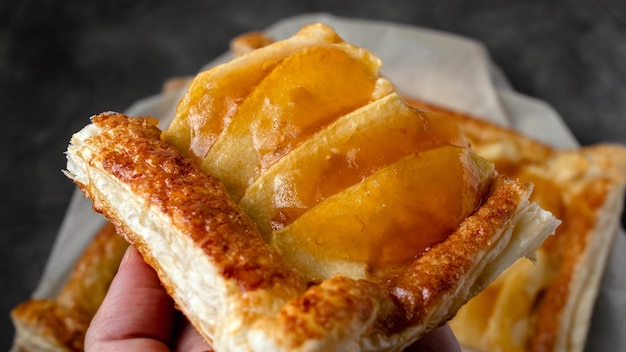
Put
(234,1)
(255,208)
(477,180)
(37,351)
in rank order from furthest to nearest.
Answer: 1. (234,1)
2. (37,351)
3. (477,180)
4. (255,208)

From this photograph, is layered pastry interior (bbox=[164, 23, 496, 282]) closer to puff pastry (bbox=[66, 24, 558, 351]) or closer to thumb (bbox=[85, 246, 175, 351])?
puff pastry (bbox=[66, 24, 558, 351])

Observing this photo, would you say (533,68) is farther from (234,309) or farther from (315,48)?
(234,309)

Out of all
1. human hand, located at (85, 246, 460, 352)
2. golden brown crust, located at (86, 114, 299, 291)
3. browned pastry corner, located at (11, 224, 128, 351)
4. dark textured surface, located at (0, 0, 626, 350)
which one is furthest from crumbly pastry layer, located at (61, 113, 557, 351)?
dark textured surface, located at (0, 0, 626, 350)

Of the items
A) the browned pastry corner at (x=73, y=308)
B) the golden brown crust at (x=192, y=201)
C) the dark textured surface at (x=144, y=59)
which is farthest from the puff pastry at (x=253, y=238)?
the dark textured surface at (x=144, y=59)

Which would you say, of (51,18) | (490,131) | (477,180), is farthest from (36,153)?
(477,180)

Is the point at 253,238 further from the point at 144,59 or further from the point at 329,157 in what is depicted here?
the point at 144,59

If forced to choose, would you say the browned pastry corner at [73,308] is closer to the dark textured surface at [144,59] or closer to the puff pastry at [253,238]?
the dark textured surface at [144,59]
